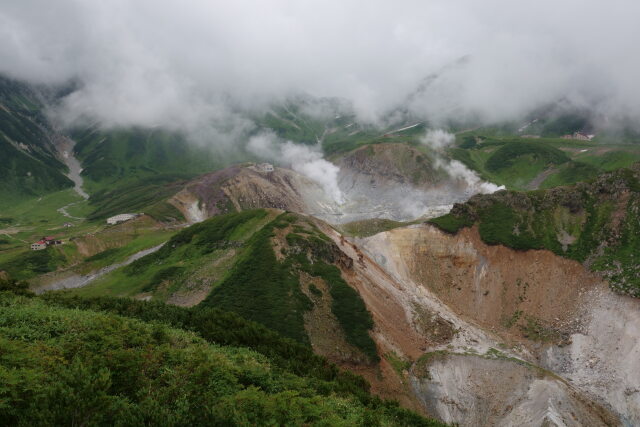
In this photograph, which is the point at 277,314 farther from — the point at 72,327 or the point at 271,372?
the point at 72,327

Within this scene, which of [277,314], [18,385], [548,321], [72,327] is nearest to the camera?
[18,385]

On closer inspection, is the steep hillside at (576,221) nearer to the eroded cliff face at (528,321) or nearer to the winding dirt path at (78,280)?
the eroded cliff face at (528,321)

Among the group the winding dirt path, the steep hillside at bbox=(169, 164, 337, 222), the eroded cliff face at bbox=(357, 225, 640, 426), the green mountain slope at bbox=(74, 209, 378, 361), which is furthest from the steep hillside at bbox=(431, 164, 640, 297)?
the steep hillside at bbox=(169, 164, 337, 222)

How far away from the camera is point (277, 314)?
59.9 meters

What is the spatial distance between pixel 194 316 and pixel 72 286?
2660 inches

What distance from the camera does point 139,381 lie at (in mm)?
23344

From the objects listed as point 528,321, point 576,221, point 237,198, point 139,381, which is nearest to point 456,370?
point 528,321

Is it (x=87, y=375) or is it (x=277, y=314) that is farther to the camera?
(x=277, y=314)

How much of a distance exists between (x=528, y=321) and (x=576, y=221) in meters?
34.6

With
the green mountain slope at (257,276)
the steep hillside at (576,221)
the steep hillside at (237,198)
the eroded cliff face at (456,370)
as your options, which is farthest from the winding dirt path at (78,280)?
the steep hillside at (576,221)

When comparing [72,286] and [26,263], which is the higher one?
[26,263]

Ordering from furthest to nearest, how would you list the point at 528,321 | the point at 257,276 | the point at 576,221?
the point at 576,221 → the point at 528,321 → the point at 257,276

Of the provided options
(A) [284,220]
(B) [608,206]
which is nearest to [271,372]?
(A) [284,220]

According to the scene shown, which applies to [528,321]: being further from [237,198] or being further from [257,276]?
[237,198]
